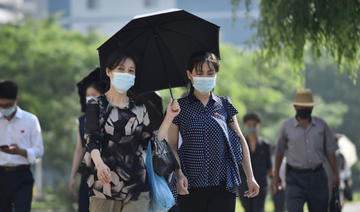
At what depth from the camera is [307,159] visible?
957 centimetres

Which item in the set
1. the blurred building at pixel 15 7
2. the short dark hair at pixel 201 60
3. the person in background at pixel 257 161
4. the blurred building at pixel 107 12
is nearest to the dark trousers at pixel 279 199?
the person in background at pixel 257 161

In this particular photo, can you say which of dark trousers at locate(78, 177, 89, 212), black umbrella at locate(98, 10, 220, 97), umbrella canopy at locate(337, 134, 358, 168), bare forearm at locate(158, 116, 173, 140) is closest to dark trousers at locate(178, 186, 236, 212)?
bare forearm at locate(158, 116, 173, 140)

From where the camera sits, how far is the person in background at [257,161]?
11.9 meters

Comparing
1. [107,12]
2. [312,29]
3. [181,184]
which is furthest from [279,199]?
[107,12]

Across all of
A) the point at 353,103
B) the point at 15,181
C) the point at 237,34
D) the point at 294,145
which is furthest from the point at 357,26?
the point at 237,34

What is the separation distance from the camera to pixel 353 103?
185 feet

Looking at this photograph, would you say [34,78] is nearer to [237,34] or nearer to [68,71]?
[68,71]

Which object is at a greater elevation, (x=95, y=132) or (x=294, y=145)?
(x=95, y=132)

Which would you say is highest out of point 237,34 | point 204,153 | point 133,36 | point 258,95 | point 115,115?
point 133,36

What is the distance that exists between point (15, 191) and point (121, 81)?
342 cm

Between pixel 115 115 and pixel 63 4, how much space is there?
100.0 meters

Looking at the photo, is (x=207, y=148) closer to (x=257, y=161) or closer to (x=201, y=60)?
(x=201, y=60)

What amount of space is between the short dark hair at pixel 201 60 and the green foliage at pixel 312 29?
13.5 feet

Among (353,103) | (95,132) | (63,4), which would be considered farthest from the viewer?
(63,4)
